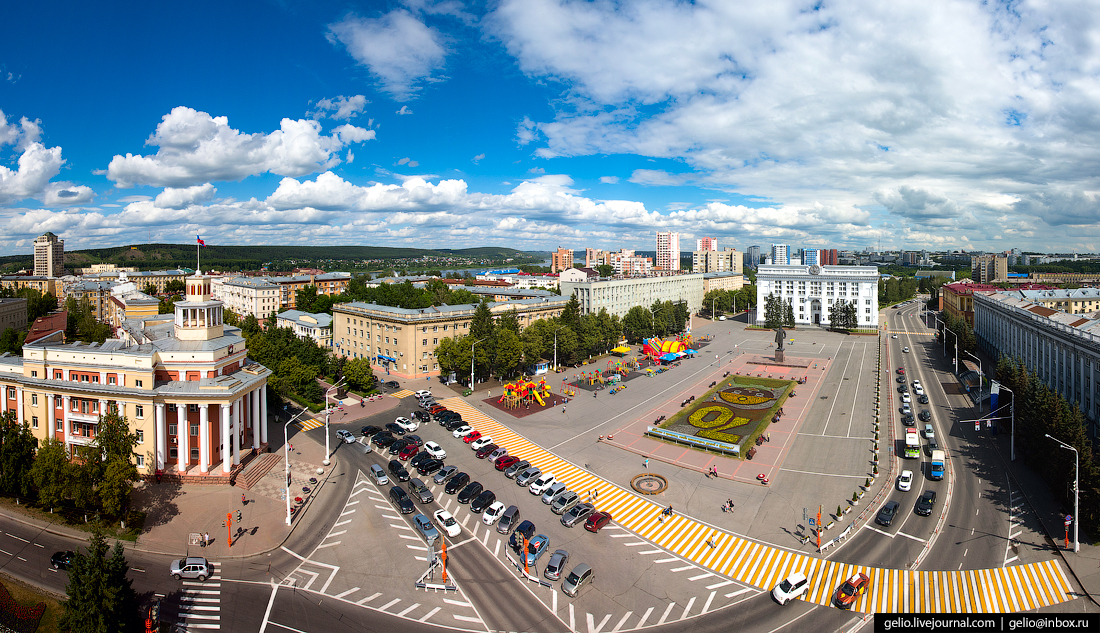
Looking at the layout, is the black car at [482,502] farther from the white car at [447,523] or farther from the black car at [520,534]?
the black car at [520,534]

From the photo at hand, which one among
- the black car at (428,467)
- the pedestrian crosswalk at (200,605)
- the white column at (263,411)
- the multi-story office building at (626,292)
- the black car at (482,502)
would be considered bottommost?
the pedestrian crosswalk at (200,605)

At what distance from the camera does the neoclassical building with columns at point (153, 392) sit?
4384 cm

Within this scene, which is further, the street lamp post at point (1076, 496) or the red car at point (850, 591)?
the street lamp post at point (1076, 496)

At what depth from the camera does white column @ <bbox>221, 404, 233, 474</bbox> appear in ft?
144

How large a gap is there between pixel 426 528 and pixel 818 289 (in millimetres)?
134197

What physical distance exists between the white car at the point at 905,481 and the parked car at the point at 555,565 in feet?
96.7

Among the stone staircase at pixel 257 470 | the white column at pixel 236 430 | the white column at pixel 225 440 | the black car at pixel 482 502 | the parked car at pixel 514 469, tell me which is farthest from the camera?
the parked car at pixel 514 469

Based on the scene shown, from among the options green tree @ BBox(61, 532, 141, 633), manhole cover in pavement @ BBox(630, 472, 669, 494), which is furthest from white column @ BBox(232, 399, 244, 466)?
manhole cover in pavement @ BBox(630, 472, 669, 494)

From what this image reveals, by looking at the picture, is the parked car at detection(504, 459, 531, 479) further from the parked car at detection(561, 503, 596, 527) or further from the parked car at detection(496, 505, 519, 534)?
the parked car at detection(561, 503, 596, 527)

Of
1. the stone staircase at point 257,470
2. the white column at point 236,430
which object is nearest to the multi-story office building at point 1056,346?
the stone staircase at point 257,470

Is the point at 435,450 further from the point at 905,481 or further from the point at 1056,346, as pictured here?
the point at 1056,346

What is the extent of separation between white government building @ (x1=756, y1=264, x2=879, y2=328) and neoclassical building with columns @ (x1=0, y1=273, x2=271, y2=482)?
12846cm

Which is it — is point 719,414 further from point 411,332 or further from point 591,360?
point 411,332

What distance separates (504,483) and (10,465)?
3619 cm
